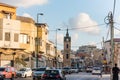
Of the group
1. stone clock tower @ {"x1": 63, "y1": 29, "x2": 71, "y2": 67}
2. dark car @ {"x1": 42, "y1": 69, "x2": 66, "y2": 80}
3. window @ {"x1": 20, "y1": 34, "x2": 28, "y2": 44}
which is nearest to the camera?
dark car @ {"x1": 42, "y1": 69, "x2": 66, "y2": 80}

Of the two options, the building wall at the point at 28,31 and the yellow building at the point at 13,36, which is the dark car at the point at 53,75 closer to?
the yellow building at the point at 13,36

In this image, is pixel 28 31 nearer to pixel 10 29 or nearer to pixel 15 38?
pixel 15 38

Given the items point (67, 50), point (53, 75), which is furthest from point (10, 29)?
point (67, 50)

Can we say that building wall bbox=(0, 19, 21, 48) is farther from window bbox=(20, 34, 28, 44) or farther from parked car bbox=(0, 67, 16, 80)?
parked car bbox=(0, 67, 16, 80)

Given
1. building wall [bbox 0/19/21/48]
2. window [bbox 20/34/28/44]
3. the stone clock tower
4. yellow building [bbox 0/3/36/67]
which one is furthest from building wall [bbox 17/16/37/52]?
the stone clock tower

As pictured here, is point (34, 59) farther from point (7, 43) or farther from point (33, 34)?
point (7, 43)

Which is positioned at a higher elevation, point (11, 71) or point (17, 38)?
point (17, 38)

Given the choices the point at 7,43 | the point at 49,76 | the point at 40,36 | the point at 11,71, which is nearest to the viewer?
the point at 49,76

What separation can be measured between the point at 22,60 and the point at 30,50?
4692mm

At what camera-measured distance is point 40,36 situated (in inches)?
3784

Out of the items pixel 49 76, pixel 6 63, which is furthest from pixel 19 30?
pixel 49 76

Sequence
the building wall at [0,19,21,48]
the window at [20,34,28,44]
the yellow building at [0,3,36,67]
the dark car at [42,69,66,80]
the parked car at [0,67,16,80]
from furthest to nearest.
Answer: the window at [20,34,28,44]
the yellow building at [0,3,36,67]
the building wall at [0,19,21,48]
the parked car at [0,67,16,80]
the dark car at [42,69,66,80]

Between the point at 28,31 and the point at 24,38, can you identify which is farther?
the point at 28,31

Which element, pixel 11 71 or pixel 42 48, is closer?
pixel 11 71
